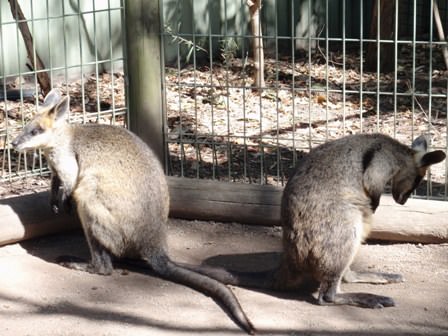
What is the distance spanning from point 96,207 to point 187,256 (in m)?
0.81

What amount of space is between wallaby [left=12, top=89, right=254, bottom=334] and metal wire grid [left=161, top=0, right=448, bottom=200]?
4.27 feet

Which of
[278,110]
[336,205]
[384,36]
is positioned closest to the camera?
[336,205]

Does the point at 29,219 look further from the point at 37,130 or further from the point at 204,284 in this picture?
the point at 204,284

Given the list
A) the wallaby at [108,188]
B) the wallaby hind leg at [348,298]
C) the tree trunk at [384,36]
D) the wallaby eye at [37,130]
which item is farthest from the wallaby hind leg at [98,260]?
the tree trunk at [384,36]

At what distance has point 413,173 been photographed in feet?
18.4

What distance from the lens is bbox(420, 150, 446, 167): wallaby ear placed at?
5404mm

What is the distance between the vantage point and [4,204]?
6426mm

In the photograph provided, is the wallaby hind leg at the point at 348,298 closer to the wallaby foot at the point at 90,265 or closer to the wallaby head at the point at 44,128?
the wallaby foot at the point at 90,265

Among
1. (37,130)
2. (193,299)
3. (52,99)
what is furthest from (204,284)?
(52,99)

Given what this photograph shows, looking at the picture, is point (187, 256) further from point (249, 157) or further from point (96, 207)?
point (249, 157)

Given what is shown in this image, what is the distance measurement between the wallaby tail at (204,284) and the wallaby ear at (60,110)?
1.10m

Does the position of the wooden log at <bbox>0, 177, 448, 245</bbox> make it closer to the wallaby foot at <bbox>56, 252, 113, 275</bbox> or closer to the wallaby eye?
the wallaby foot at <bbox>56, 252, 113, 275</bbox>

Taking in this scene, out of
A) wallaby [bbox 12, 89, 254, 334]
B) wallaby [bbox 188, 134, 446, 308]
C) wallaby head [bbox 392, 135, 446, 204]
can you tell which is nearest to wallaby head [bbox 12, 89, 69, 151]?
wallaby [bbox 12, 89, 254, 334]

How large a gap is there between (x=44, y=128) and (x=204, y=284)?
1.49 meters
